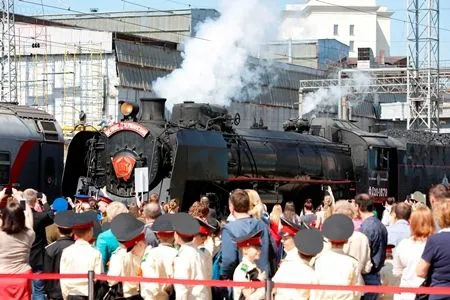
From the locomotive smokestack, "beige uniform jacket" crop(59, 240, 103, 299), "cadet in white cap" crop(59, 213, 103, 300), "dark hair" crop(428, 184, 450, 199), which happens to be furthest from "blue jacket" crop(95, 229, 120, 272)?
the locomotive smokestack

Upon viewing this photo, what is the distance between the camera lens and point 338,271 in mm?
9852

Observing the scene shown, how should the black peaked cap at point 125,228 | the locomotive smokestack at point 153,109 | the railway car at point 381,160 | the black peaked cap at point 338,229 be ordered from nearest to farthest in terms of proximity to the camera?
the black peaked cap at point 338,229
the black peaked cap at point 125,228
the locomotive smokestack at point 153,109
the railway car at point 381,160

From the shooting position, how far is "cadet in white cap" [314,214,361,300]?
9.67 metres

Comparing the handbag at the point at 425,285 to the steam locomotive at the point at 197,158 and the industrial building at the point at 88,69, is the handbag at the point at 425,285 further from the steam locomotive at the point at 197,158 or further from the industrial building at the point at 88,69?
the industrial building at the point at 88,69

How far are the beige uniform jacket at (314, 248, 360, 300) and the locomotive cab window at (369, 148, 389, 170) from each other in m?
20.9

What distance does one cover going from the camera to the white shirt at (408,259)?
412 inches

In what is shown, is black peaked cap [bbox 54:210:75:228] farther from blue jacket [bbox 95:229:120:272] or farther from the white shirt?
the white shirt

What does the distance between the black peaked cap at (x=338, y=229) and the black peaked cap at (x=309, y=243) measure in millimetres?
319

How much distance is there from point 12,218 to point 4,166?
39.2ft

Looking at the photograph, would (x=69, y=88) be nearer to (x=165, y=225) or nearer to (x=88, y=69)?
(x=88, y=69)

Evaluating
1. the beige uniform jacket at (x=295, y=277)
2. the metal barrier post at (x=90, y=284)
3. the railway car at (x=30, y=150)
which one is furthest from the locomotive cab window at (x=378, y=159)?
the metal barrier post at (x=90, y=284)

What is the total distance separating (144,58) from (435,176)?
759 inches

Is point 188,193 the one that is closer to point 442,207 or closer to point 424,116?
point 442,207

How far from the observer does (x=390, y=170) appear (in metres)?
32.0
